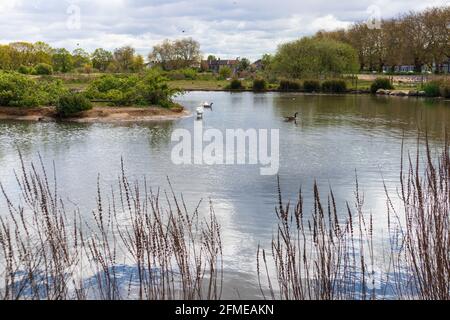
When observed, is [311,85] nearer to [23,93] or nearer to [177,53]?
[23,93]

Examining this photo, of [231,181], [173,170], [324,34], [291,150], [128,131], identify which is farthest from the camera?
[324,34]

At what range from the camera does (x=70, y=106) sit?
110 feet

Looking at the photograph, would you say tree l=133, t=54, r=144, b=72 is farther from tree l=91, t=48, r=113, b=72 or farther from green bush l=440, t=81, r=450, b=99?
green bush l=440, t=81, r=450, b=99

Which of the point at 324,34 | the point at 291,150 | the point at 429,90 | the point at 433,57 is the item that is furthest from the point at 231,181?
the point at 324,34

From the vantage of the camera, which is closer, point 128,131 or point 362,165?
point 362,165

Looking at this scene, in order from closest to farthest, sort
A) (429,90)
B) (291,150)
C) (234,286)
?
(234,286)
(291,150)
(429,90)

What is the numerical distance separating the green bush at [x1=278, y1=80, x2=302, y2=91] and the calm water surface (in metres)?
34.1

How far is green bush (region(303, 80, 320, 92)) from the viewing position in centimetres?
6811

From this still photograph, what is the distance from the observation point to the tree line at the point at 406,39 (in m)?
74.4

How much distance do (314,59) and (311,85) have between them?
23.8ft

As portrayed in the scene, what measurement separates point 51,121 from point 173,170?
17.9 meters
